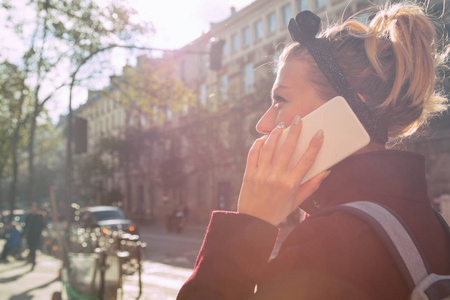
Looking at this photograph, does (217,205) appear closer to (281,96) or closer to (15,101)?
(15,101)

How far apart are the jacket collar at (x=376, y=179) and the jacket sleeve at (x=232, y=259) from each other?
0.64 feet

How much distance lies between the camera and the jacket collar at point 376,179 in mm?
1221

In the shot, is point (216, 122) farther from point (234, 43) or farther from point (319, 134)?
point (319, 134)

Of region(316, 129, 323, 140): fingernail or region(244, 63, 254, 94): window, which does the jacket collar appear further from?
region(244, 63, 254, 94): window

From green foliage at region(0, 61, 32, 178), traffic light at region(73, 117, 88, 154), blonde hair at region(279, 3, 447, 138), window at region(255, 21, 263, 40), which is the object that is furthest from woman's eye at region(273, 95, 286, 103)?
window at region(255, 21, 263, 40)

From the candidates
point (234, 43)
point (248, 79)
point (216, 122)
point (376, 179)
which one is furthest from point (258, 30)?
point (376, 179)

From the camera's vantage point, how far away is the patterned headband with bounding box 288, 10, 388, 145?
1381 millimetres

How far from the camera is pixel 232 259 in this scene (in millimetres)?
1175

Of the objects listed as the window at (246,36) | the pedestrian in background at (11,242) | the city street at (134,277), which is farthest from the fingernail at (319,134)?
the window at (246,36)

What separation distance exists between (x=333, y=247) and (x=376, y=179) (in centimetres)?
27

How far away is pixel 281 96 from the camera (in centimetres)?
150

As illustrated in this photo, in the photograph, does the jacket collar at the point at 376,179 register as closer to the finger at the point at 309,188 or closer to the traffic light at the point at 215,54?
the finger at the point at 309,188

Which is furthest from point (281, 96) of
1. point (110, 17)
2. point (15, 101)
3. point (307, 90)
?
point (15, 101)

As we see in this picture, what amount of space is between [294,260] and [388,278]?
7.3 inches
